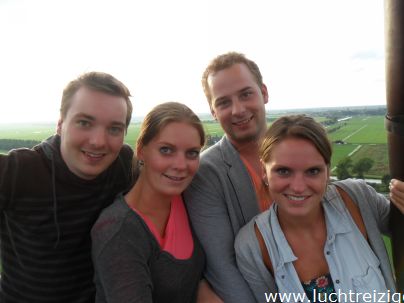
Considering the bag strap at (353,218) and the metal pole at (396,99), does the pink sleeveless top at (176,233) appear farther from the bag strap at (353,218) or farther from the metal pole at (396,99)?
the metal pole at (396,99)

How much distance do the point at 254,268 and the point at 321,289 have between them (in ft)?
1.65

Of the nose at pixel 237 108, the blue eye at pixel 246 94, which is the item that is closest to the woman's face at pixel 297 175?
the nose at pixel 237 108

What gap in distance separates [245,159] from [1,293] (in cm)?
252

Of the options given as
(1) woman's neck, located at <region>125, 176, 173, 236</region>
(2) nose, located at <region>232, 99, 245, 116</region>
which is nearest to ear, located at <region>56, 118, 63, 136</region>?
(1) woman's neck, located at <region>125, 176, 173, 236</region>

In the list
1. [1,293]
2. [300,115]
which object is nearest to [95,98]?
[300,115]

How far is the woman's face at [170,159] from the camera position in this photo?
2.60 meters

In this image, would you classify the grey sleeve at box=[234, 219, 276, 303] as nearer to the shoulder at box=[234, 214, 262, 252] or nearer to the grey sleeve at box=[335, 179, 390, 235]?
the shoulder at box=[234, 214, 262, 252]

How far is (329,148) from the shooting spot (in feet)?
8.44

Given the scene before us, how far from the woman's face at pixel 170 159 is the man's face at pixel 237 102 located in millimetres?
702

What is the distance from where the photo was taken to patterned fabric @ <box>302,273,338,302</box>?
2387mm

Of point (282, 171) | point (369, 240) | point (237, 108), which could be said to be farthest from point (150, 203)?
point (369, 240)

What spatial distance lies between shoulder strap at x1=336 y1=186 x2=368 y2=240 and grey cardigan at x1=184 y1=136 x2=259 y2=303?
74cm

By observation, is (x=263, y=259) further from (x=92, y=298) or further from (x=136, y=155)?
(x=92, y=298)

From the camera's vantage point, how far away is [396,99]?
2.08m
